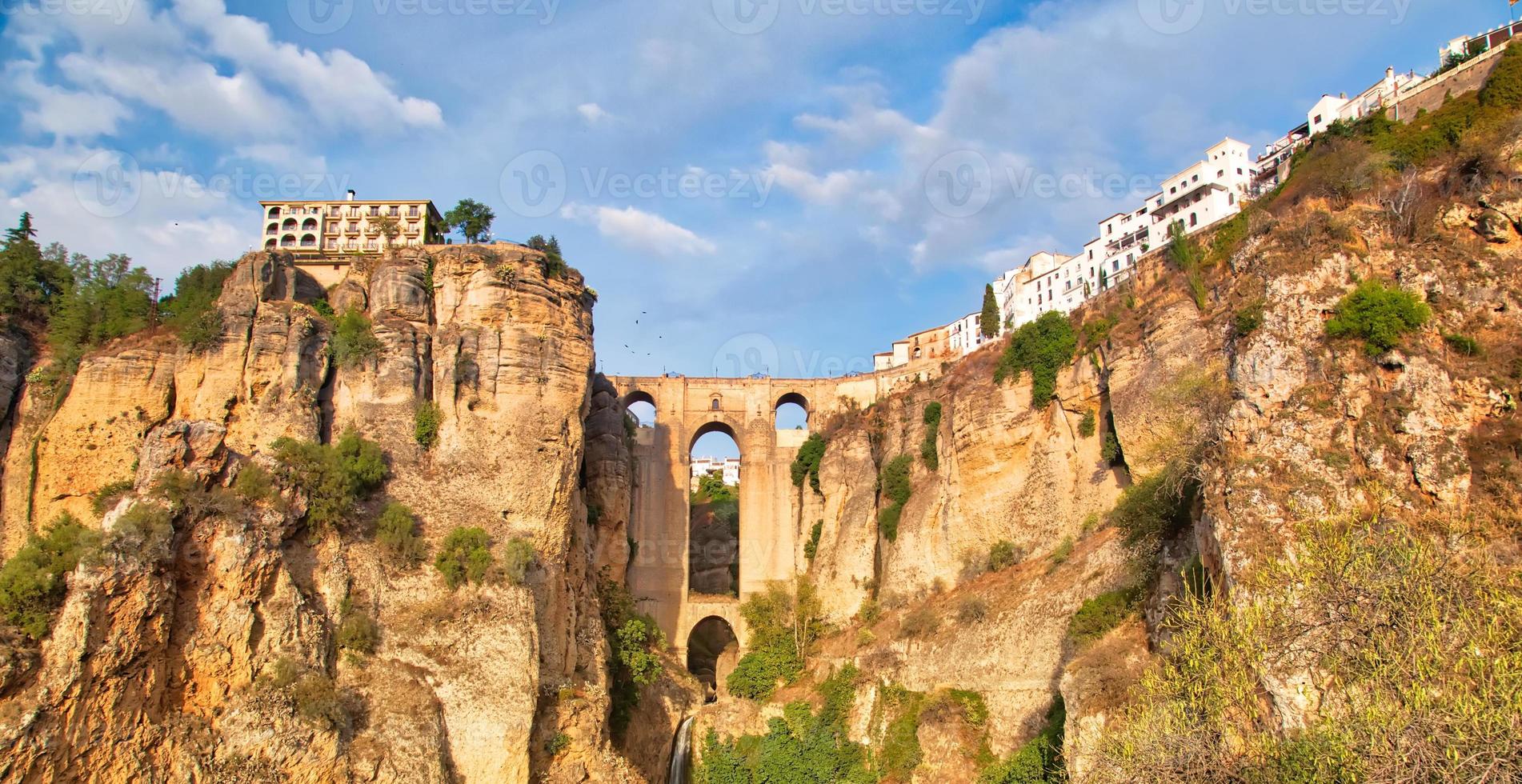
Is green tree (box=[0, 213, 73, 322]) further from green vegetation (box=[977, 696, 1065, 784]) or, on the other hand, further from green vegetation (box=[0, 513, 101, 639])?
green vegetation (box=[977, 696, 1065, 784])

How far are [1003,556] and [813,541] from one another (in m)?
11.5

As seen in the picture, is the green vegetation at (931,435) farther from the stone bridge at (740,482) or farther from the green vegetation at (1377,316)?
the green vegetation at (1377,316)

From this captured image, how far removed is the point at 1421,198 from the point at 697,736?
2783cm

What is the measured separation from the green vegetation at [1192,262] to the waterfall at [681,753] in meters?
22.7

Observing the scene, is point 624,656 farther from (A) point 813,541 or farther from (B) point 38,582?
(B) point 38,582

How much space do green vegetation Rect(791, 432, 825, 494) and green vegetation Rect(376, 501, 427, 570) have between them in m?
22.0

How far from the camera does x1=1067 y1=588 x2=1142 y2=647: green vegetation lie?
85.6ft

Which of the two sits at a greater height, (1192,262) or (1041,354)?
(1192,262)

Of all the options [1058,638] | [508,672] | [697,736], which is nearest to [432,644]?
[508,672]

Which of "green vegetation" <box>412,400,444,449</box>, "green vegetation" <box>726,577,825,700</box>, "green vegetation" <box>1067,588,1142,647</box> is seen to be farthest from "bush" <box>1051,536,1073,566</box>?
"green vegetation" <box>412,400,444,449</box>

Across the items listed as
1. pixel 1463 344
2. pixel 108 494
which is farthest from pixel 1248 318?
pixel 108 494

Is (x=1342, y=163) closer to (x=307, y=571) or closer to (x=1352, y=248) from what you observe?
(x=1352, y=248)

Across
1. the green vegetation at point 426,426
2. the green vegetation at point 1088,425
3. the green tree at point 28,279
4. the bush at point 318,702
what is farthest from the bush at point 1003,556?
the green tree at point 28,279

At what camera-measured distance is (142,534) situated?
71.5ft
